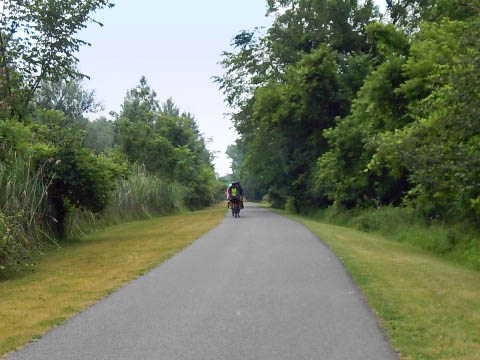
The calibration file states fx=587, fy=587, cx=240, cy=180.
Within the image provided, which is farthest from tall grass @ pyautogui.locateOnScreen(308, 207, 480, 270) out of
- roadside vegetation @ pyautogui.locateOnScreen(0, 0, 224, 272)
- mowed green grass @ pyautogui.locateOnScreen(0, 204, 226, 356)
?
roadside vegetation @ pyautogui.locateOnScreen(0, 0, 224, 272)

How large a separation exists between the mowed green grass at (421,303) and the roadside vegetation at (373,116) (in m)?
2.52

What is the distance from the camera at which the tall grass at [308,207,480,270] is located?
1662 centimetres

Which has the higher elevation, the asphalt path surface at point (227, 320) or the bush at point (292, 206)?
the bush at point (292, 206)

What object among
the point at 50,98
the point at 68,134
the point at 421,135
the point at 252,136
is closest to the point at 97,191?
the point at 68,134

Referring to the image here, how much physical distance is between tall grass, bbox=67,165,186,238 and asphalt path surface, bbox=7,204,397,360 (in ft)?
38.0

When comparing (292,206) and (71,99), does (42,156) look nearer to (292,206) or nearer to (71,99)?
(292,206)

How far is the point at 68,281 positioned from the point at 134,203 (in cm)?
2287

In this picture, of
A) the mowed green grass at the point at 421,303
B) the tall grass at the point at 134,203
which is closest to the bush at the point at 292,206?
the tall grass at the point at 134,203

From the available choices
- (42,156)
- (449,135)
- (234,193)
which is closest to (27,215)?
(42,156)

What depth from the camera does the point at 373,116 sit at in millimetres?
24484

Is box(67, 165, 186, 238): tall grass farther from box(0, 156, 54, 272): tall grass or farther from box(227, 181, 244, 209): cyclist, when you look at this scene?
box(227, 181, 244, 209): cyclist

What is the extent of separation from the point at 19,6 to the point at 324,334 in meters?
17.1

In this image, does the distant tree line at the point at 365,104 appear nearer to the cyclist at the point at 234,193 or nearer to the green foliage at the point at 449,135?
the green foliage at the point at 449,135

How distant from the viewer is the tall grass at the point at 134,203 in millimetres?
22831
